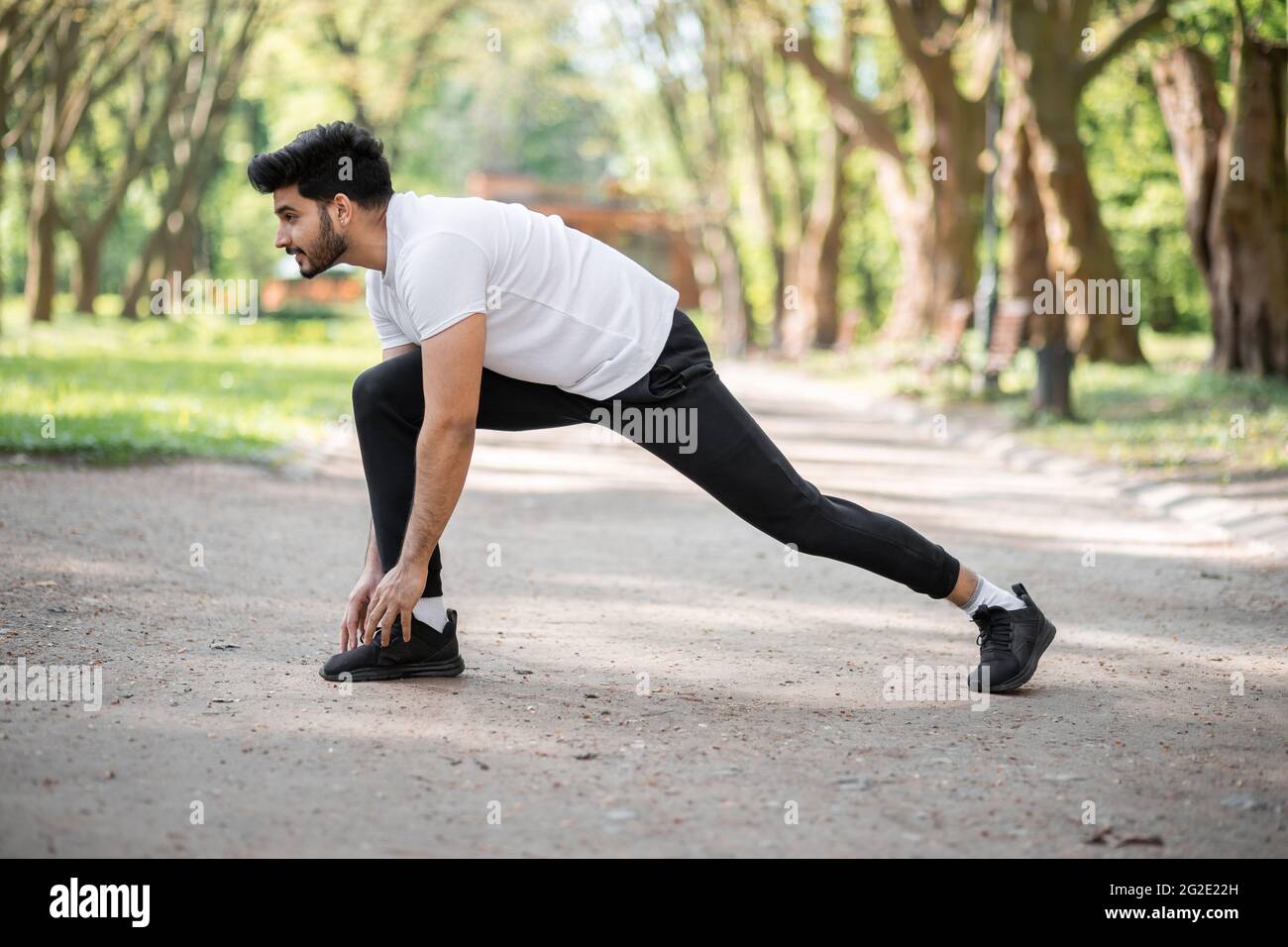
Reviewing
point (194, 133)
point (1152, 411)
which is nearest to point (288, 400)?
point (1152, 411)

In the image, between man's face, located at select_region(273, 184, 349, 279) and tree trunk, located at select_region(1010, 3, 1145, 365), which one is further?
tree trunk, located at select_region(1010, 3, 1145, 365)

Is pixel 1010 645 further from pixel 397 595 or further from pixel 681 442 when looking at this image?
pixel 397 595

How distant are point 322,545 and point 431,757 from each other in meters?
4.26

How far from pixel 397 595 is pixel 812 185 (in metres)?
47.1

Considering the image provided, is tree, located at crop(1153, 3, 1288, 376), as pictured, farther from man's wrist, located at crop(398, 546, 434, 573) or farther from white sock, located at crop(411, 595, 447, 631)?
man's wrist, located at crop(398, 546, 434, 573)

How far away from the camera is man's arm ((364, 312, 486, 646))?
412cm

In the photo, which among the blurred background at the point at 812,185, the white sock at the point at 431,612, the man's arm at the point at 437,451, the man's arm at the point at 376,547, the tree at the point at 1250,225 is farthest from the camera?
the tree at the point at 1250,225

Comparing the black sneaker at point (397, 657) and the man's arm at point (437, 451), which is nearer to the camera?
the man's arm at point (437, 451)

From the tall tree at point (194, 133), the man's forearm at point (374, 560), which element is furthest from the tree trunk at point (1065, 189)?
the man's forearm at point (374, 560)

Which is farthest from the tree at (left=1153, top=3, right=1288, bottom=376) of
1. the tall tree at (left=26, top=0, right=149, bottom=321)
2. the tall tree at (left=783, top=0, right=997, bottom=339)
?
the tall tree at (left=26, top=0, right=149, bottom=321)

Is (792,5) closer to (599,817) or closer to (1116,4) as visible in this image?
(1116,4)

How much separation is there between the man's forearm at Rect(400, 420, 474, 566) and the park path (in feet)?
1.69

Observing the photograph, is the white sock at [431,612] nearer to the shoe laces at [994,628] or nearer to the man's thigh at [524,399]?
the man's thigh at [524,399]

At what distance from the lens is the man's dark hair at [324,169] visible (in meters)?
4.27
